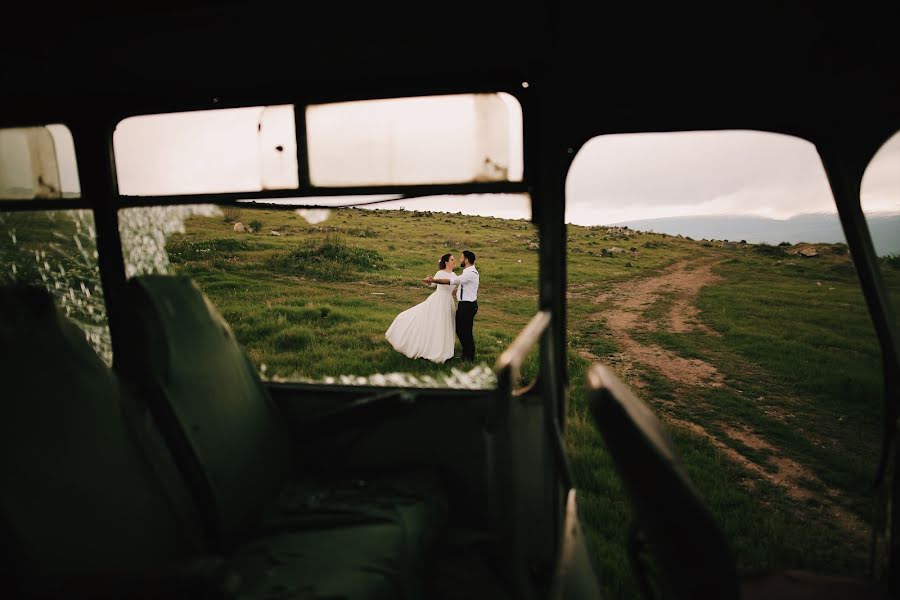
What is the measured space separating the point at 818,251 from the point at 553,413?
1091 inches

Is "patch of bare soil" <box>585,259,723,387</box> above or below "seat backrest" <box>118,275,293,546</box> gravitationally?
below

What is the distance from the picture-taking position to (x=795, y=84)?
1.91 m

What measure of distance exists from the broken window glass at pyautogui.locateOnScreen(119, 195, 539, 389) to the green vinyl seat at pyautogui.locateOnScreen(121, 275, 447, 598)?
637mm

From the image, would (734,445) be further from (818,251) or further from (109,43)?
(818,251)

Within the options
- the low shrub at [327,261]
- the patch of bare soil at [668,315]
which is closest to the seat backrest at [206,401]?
the patch of bare soil at [668,315]

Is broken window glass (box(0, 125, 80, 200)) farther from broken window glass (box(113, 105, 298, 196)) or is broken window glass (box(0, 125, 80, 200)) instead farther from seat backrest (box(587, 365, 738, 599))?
seat backrest (box(587, 365, 738, 599))

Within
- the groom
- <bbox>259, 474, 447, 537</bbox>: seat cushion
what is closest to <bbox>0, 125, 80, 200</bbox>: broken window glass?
<bbox>259, 474, 447, 537</bbox>: seat cushion

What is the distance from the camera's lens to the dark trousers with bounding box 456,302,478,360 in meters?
7.52

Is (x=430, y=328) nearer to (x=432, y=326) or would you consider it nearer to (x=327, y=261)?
(x=432, y=326)

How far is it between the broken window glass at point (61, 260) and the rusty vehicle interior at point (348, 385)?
0.42 ft

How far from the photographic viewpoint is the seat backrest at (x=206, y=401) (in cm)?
155

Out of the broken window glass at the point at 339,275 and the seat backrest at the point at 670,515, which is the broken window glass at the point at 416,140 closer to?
the broken window glass at the point at 339,275

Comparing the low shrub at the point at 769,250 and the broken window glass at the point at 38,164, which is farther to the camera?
the low shrub at the point at 769,250

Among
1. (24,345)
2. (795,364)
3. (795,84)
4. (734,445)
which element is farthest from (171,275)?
(795,364)
